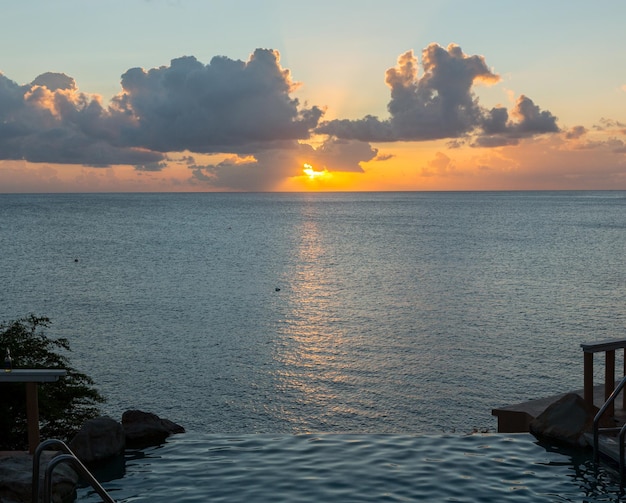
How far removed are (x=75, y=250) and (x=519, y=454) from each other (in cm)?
9203

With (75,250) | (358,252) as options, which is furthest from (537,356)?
(75,250)

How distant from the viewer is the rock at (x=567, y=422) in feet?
39.5

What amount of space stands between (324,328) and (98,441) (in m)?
31.8

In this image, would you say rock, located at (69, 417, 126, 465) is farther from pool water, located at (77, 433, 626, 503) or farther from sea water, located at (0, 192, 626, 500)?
sea water, located at (0, 192, 626, 500)

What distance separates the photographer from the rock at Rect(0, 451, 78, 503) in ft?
30.2

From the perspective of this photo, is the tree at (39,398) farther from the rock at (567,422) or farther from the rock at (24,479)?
the rock at (567,422)

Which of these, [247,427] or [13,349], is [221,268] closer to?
[247,427]

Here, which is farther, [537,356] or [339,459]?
[537,356]

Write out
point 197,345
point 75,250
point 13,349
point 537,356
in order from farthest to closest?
point 75,250, point 197,345, point 537,356, point 13,349

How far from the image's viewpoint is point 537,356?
3538cm

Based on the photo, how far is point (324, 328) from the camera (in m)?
43.2

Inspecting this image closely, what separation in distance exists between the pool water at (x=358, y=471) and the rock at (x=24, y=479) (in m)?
0.27

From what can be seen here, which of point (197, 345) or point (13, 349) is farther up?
point (13, 349)

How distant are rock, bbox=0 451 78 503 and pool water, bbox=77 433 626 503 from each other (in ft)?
0.88
